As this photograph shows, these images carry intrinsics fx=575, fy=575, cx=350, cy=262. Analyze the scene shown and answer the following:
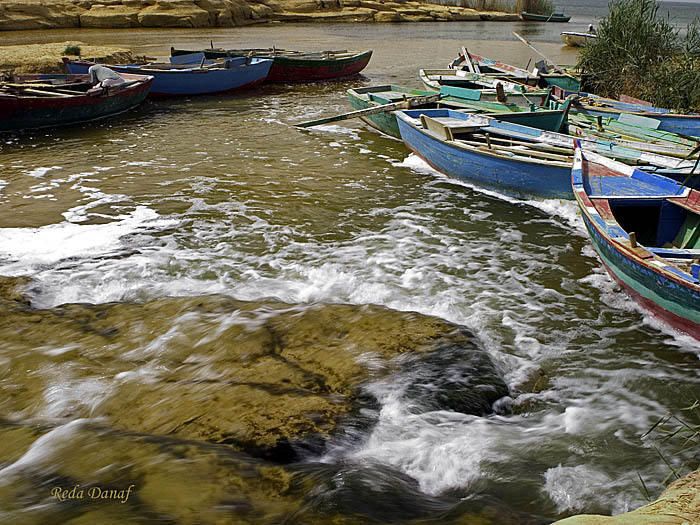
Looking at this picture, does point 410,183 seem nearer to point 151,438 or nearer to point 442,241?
point 442,241

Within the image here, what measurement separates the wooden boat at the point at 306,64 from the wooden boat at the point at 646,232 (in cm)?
1388

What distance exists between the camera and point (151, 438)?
11.6 feet

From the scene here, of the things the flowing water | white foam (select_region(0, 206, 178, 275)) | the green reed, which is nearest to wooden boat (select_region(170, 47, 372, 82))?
the flowing water

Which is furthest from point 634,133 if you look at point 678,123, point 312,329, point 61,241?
point 61,241

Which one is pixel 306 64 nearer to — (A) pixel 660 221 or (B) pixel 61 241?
(B) pixel 61 241

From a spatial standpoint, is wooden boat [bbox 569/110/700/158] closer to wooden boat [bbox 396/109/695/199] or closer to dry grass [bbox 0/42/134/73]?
wooden boat [bbox 396/109/695/199]

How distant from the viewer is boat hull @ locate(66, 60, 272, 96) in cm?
1648

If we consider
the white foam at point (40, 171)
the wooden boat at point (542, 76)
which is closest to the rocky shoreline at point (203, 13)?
the wooden boat at point (542, 76)

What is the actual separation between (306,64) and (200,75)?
14.5 ft

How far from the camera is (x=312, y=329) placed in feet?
16.7

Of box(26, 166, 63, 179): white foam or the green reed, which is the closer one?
the green reed

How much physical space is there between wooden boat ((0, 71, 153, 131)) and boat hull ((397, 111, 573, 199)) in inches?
326

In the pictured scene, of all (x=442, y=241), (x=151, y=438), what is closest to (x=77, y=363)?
(x=151, y=438)

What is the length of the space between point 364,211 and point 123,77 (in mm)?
10467
